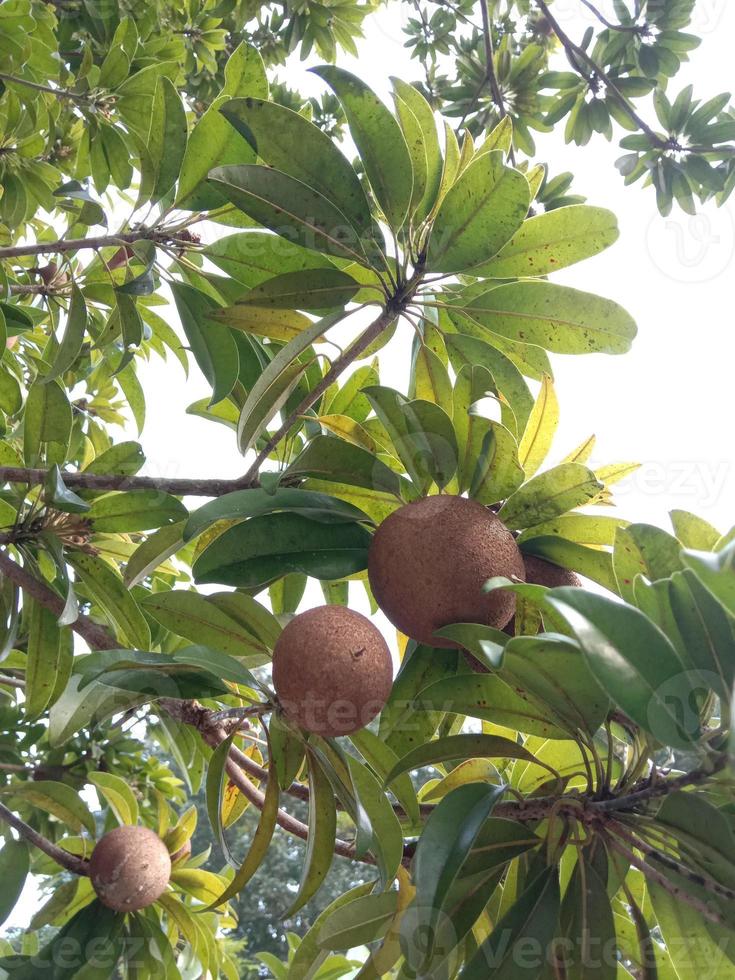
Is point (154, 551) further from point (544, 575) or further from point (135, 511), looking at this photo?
point (544, 575)

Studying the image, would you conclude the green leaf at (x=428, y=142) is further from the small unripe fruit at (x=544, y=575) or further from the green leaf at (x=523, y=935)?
the green leaf at (x=523, y=935)

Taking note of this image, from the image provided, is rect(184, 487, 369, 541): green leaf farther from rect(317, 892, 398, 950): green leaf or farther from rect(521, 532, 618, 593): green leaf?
rect(317, 892, 398, 950): green leaf

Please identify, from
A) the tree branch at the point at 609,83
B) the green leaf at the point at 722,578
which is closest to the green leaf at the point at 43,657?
the green leaf at the point at 722,578

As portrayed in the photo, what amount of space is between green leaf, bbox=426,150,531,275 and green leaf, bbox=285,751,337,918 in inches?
27.9

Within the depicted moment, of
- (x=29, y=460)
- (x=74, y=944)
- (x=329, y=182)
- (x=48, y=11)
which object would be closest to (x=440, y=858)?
(x=329, y=182)

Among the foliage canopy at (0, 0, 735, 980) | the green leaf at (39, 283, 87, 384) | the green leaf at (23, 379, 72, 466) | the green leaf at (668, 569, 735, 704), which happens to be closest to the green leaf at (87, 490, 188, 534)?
the foliage canopy at (0, 0, 735, 980)

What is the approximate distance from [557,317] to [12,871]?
1494 mm

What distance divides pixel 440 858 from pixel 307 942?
19.1 inches

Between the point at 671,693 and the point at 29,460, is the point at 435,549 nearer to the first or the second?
the point at 671,693

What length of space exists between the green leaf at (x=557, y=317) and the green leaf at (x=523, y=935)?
2.37 ft

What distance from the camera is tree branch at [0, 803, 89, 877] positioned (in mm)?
1655

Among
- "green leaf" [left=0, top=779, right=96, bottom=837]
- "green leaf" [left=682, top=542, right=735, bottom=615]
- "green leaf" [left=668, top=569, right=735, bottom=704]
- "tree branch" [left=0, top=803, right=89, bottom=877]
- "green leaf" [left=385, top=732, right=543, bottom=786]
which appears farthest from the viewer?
"green leaf" [left=0, top=779, right=96, bottom=837]

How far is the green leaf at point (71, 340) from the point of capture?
4.76 ft

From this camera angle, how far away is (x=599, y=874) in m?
1.08
